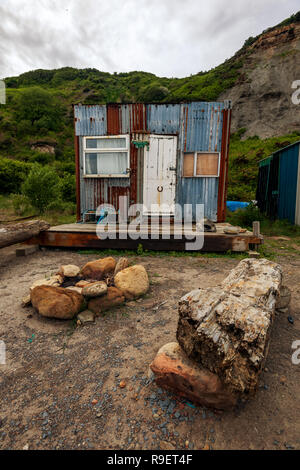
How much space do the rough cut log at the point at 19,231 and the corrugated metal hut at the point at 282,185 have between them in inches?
349

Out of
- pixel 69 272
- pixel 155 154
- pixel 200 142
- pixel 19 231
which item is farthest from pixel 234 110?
pixel 69 272

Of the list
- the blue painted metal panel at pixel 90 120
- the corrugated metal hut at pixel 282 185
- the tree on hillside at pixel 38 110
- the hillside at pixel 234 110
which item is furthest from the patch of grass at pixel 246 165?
the tree on hillside at pixel 38 110

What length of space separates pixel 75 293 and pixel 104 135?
230 inches

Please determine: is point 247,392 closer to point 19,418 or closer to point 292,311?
point 19,418

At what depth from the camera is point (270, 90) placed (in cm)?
3177

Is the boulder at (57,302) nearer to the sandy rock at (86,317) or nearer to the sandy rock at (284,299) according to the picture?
the sandy rock at (86,317)

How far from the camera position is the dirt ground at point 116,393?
157cm

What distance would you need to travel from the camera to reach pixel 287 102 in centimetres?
2958

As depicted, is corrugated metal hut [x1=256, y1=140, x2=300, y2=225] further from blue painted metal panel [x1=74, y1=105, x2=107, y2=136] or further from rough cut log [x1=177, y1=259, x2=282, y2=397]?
rough cut log [x1=177, y1=259, x2=282, y2=397]

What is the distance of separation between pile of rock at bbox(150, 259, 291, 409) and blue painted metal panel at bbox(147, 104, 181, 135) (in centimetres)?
616

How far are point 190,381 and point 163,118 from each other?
277 inches

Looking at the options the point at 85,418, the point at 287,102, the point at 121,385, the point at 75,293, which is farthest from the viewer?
the point at 287,102
